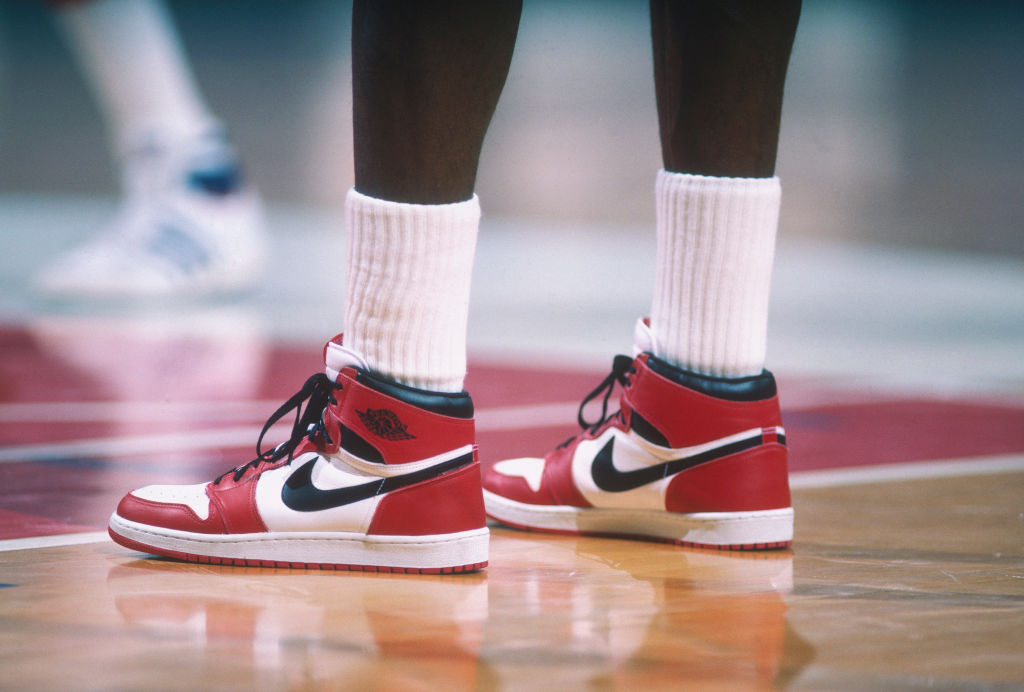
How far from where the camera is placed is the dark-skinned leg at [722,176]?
1.31 m

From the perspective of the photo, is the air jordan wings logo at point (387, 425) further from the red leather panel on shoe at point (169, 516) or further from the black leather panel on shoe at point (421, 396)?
the red leather panel on shoe at point (169, 516)

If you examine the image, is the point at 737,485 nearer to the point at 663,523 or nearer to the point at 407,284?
the point at 663,523

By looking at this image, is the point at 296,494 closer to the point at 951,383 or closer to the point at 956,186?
the point at 951,383

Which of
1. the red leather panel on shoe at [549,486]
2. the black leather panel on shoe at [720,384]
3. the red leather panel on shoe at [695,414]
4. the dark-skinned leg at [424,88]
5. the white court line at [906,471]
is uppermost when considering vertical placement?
the dark-skinned leg at [424,88]

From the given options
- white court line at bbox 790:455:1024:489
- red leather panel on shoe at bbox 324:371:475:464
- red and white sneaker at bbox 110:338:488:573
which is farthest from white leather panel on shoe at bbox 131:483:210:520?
white court line at bbox 790:455:1024:489

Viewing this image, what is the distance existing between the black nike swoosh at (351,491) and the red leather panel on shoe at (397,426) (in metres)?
0.01

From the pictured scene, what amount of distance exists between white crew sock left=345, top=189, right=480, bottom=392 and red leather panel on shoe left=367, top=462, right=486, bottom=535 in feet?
0.29

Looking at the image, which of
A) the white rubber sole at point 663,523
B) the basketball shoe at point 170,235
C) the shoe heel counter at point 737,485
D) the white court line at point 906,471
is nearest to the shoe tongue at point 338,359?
the white rubber sole at point 663,523

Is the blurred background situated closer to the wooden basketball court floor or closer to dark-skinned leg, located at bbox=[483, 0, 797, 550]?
the wooden basketball court floor

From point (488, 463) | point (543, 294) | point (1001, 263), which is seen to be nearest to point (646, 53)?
point (1001, 263)

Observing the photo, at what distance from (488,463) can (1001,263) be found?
5732 mm

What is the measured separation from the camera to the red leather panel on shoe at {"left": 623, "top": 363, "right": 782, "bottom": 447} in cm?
132

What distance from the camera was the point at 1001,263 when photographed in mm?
6906

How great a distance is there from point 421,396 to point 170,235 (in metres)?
2.96
